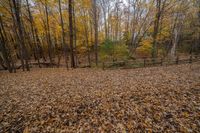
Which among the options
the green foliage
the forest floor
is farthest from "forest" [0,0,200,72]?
the forest floor

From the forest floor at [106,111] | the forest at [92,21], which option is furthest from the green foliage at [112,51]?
the forest floor at [106,111]

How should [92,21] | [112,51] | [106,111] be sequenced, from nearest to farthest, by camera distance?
[106,111] → [112,51] → [92,21]

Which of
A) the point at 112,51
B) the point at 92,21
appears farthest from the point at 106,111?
the point at 92,21

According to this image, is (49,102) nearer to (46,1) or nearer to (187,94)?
(187,94)

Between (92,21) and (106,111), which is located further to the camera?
(92,21)

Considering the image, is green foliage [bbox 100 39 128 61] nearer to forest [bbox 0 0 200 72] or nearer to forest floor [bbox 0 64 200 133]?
forest [bbox 0 0 200 72]

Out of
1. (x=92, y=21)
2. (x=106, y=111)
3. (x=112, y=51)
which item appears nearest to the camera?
(x=106, y=111)

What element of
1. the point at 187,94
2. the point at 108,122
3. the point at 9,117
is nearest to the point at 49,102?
the point at 9,117

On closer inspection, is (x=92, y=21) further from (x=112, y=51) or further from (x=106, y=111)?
(x=106, y=111)

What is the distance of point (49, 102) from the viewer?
4.38m

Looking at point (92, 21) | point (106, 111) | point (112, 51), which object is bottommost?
point (106, 111)

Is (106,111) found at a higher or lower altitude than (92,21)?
lower

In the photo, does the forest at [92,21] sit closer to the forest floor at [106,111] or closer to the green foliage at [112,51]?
the green foliage at [112,51]

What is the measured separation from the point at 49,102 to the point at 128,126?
314 cm
